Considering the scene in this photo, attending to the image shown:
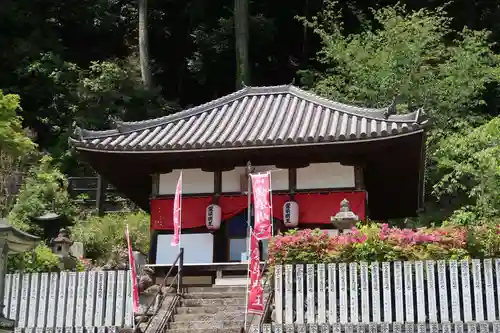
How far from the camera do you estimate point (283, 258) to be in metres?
10.6

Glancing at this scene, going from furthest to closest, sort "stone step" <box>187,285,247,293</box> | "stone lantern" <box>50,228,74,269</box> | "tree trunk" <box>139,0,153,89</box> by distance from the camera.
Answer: "tree trunk" <box>139,0,153,89</box>
"stone lantern" <box>50,228,74,269</box>
"stone step" <box>187,285,247,293</box>

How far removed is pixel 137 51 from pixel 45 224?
16.3m

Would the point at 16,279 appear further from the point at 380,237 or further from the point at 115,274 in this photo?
the point at 380,237

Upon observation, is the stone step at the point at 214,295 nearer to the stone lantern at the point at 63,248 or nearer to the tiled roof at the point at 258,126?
the tiled roof at the point at 258,126

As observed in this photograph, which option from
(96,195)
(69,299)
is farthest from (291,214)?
(96,195)

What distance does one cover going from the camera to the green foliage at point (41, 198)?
2267 centimetres

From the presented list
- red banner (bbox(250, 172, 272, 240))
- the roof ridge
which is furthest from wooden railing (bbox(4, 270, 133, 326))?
the roof ridge

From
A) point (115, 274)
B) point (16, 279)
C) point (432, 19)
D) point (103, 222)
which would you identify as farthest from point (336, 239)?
point (432, 19)

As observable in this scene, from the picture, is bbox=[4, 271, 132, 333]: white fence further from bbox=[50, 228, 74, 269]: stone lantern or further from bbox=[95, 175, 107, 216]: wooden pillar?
bbox=[95, 175, 107, 216]: wooden pillar

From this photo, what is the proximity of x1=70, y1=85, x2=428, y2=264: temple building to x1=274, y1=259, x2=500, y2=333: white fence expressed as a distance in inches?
161

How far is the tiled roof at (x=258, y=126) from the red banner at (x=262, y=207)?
1665 millimetres

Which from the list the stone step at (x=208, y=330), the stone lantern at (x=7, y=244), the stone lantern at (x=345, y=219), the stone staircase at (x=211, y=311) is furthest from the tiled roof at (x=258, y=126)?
the stone lantern at (x=7, y=244)

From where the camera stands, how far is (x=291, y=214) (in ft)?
48.5

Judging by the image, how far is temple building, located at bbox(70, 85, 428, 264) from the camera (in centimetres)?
1428
